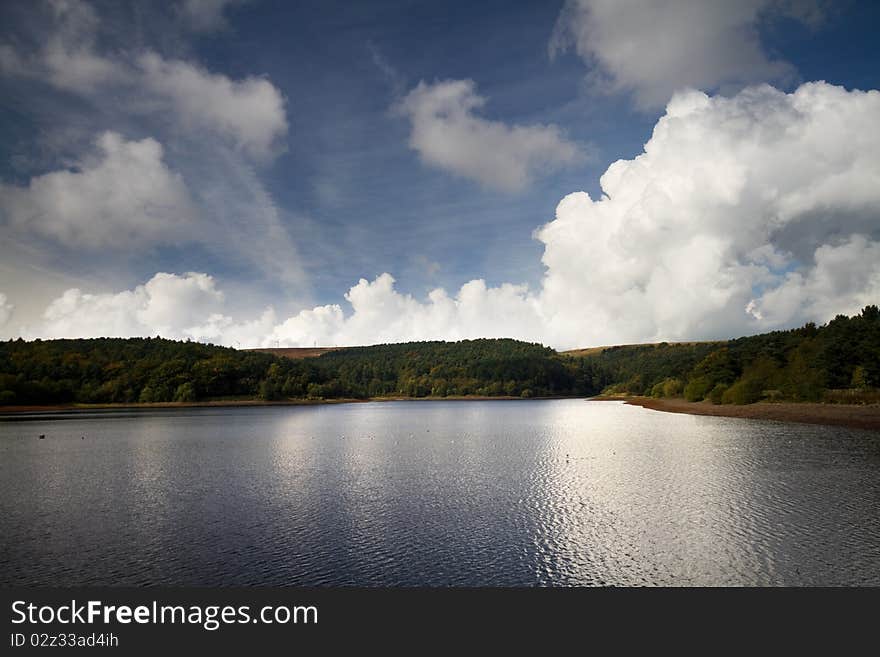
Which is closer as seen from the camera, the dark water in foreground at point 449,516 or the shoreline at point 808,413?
the dark water in foreground at point 449,516

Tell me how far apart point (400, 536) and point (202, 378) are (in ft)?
616

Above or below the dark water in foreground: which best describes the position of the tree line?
above

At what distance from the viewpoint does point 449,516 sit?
86.3 ft

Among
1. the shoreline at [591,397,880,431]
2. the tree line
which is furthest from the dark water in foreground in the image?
the tree line

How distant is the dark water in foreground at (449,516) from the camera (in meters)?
18.9

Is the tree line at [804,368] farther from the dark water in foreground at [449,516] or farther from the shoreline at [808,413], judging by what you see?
the dark water in foreground at [449,516]

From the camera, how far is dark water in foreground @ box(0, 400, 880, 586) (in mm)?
18938

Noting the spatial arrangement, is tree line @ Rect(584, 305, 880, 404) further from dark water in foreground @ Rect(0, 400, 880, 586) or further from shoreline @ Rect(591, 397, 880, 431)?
dark water in foreground @ Rect(0, 400, 880, 586)

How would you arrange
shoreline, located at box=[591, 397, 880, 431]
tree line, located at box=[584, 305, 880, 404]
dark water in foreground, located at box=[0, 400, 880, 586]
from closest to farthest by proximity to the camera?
dark water in foreground, located at box=[0, 400, 880, 586] < shoreline, located at box=[591, 397, 880, 431] < tree line, located at box=[584, 305, 880, 404]

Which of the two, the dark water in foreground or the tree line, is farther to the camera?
the tree line

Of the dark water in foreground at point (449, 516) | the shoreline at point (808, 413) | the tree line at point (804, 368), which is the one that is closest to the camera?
the dark water in foreground at point (449, 516)

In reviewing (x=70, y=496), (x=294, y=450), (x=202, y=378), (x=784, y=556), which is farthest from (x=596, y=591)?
(x=202, y=378)

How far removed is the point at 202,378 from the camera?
630 ft

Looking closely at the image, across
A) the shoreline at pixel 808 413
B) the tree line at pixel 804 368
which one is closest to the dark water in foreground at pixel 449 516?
the shoreline at pixel 808 413
